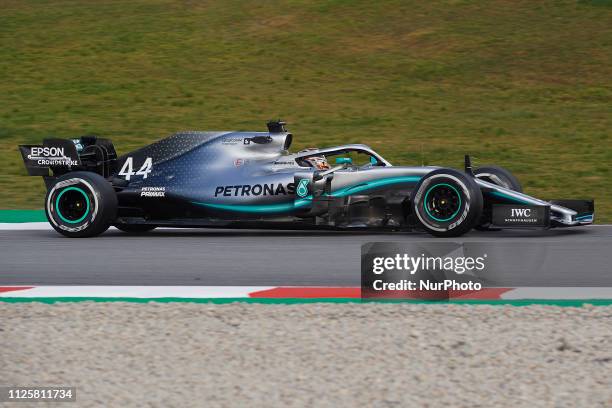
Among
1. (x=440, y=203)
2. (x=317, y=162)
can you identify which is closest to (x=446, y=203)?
(x=440, y=203)

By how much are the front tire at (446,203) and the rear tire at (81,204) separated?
319cm

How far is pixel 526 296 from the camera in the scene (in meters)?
7.34

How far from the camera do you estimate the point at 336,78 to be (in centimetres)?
2756

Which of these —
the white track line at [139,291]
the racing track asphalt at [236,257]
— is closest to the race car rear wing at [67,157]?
the racing track asphalt at [236,257]

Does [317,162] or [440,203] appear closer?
[440,203]

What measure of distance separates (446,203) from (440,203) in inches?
2.3

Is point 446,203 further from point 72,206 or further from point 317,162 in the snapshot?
point 72,206

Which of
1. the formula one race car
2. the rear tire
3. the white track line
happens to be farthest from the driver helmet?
the white track line

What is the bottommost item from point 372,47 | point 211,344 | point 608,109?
point 211,344

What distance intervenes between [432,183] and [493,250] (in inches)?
Result: 105

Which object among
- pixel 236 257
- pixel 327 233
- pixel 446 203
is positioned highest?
pixel 446 203

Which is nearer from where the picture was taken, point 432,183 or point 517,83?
point 432,183

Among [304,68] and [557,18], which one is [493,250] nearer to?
[304,68]

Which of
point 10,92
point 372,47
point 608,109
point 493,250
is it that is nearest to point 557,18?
point 372,47
